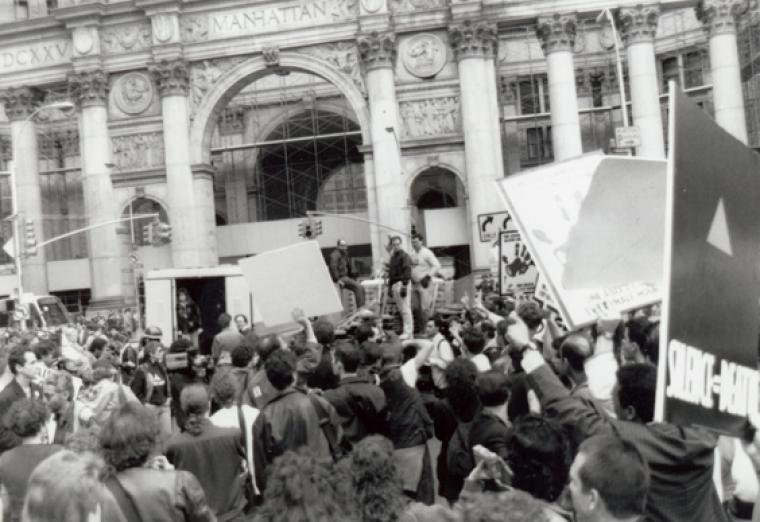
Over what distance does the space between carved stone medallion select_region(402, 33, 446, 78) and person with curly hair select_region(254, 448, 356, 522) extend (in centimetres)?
3612

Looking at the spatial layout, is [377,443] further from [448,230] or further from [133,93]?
[133,93]

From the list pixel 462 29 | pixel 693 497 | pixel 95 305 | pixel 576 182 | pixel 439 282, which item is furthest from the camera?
pixel 95 305

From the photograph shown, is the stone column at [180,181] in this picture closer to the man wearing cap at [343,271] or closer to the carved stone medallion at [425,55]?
the carved stone medallion at [425,55]

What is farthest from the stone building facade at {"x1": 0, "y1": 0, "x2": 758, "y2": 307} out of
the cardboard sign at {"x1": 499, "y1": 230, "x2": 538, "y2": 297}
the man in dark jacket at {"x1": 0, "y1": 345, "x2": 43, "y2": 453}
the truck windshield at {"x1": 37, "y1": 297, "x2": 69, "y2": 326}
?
the man in dark jacket at {"x1": 0, "y1": 345, "x2": 43, "y2": 453}

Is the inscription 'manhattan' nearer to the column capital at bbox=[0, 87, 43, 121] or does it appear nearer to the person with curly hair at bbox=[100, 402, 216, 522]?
the column capital at bbox=[0, 87, 43, 121]

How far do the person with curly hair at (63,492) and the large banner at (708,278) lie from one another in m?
2.49

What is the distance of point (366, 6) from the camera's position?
3934 centimetres

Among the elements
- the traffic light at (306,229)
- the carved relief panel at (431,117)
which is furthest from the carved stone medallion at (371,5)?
the traffic light at (306,229)

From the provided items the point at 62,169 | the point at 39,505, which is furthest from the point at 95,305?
the point at 39,505

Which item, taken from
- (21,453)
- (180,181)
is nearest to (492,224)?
(21,453)

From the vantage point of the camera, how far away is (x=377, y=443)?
4.82m

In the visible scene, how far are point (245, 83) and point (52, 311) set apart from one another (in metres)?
11.7

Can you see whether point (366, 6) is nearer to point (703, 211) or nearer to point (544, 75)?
point (544, 75)

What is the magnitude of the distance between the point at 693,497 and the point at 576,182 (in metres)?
4.39
